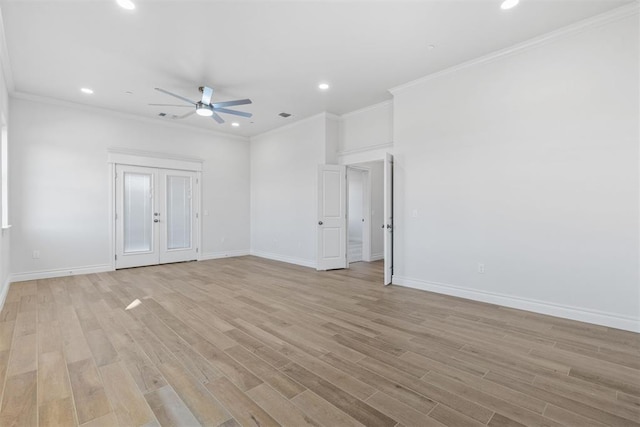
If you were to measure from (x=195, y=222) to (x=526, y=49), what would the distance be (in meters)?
7.09

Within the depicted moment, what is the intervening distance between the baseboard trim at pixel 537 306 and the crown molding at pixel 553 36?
10.2 ft

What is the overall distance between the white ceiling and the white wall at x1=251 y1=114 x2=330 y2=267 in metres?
1.62

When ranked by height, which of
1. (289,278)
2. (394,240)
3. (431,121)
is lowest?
(289,278)

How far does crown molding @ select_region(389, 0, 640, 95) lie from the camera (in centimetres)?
302

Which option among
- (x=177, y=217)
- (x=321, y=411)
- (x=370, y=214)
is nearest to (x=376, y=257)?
(x=370, y=214)

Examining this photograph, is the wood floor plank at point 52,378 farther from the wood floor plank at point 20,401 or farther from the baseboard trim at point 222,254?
the baseboard trim at point 222,254

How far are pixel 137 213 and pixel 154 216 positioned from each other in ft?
1.11

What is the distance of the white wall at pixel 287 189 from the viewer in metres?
6.57

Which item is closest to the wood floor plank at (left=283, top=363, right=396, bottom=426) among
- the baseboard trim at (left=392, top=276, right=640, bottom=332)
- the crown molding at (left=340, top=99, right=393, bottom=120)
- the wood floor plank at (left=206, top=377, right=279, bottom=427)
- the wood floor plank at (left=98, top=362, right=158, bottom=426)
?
the wood floor plank at (left=206, top=377, right=279, bottom=427)

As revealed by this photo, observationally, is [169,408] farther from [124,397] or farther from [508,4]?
[508,4]

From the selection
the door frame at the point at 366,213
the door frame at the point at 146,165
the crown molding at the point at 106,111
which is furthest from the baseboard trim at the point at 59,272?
the door frame at the point at 366,213

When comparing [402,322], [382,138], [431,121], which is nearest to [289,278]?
[402,322]

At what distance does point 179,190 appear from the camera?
7035 millimetres

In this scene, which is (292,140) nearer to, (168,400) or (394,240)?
(394,240)
